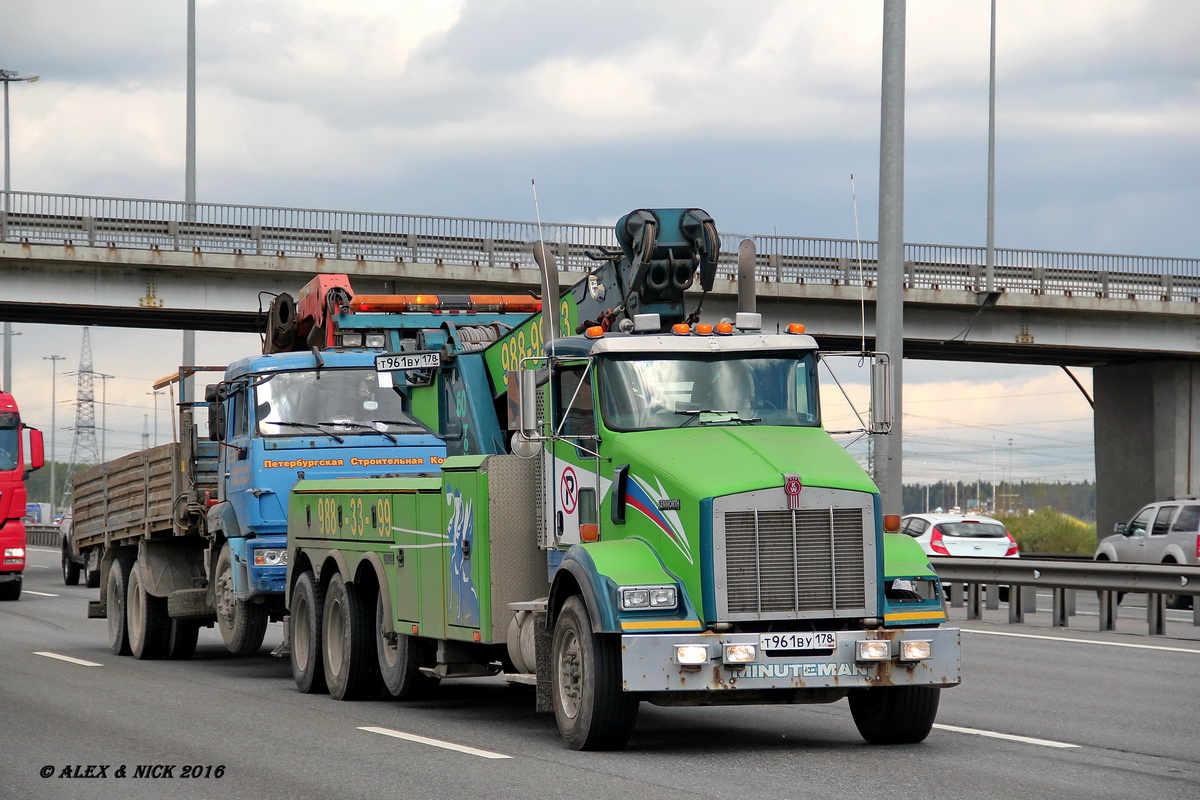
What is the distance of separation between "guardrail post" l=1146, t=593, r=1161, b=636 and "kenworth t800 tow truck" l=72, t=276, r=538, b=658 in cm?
851

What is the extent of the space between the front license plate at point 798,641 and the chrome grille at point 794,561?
0.13m

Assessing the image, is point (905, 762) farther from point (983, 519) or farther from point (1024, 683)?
point (983, 519)

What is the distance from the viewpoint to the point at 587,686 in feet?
32.8

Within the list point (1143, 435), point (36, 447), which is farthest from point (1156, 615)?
point (1143, 435)

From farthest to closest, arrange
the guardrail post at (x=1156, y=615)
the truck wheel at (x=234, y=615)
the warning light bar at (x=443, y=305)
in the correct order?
the guardrail post at (x=1156, y=615) → the warning light bar at (x=443, y=305) → the truck wheel at (x=234, y=615)

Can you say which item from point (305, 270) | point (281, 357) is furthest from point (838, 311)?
point (281, 357)

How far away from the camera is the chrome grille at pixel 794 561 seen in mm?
9812

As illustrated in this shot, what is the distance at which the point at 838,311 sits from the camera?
43094 mm

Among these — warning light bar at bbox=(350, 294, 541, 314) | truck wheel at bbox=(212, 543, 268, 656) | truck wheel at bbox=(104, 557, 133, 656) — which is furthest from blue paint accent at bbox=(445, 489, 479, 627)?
truck wheel at bbox=(104, 557, 133, 656)

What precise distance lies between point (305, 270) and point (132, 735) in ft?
95.3

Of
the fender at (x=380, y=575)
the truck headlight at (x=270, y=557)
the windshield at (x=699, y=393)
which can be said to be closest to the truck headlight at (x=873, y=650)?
the windshield at (x=699, y=393)

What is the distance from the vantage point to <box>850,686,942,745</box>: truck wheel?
1043 centimetres

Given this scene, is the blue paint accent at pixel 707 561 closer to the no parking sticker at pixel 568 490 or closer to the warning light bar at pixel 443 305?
the no parking sticker at pixel 568 490

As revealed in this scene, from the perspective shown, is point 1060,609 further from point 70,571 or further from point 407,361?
point 70,571
